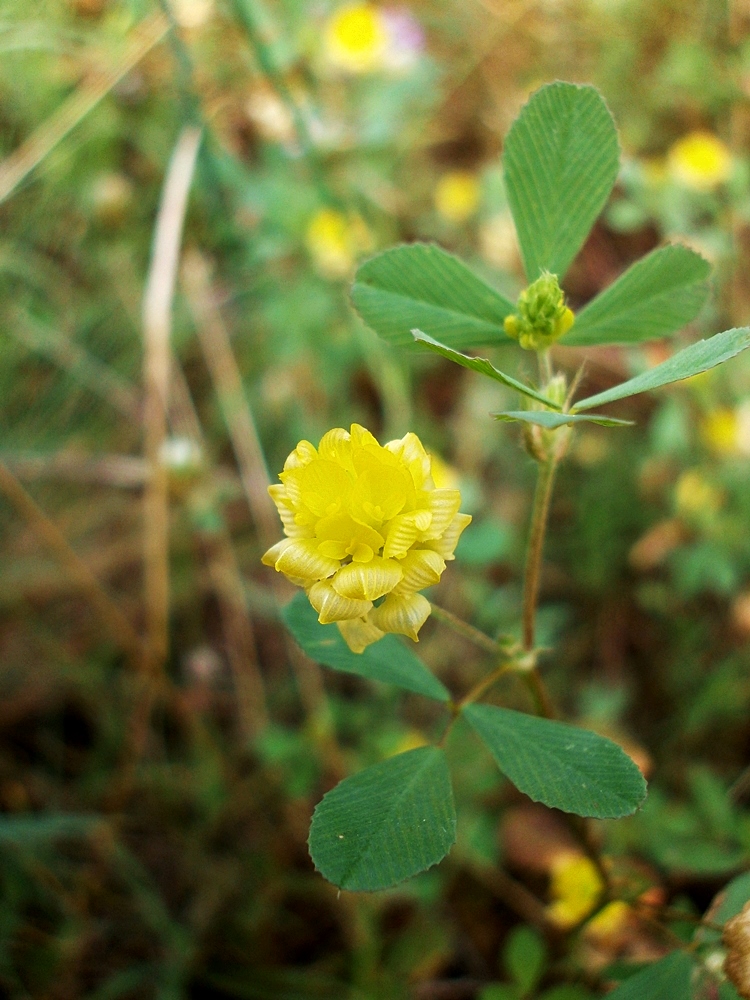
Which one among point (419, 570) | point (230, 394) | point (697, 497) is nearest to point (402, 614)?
point (419, 570)

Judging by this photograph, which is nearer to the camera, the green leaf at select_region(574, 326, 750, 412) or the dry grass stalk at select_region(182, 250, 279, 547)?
the green leaf at select_region(574, 326, 750, 412)

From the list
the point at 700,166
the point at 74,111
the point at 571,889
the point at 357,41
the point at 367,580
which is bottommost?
the point at 571,889

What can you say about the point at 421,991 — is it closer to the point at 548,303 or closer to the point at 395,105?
the point at 548,303

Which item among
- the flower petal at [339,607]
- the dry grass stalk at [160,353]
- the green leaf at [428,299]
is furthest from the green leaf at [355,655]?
the dry grass stalk at [160,353]

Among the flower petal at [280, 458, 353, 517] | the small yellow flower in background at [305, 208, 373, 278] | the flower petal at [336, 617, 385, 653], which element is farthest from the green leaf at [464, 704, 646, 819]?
the small yellow flower in background at [305, 208, 373, 278]

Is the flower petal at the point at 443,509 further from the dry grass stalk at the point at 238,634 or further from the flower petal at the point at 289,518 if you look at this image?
the dry grass stalk at the point at 238,634

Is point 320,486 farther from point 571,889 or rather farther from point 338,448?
point 571,889

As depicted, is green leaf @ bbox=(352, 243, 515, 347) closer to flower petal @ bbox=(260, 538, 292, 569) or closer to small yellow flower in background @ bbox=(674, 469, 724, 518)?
flower petal @ bbox=(260, 538, 292, 569)
